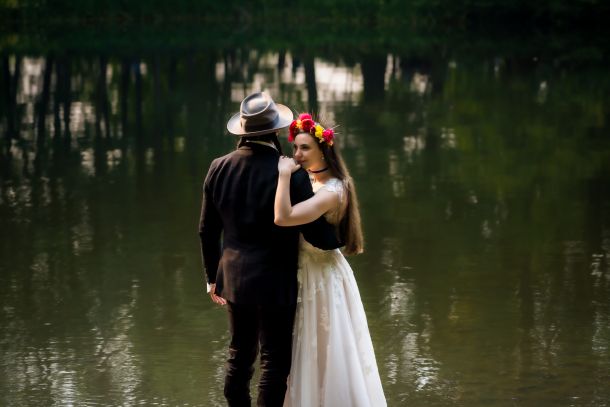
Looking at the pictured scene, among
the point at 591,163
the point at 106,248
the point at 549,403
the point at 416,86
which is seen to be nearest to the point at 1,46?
the point at 416,86

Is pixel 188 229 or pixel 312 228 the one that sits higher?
pixel 312 228

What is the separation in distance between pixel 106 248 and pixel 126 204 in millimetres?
1969

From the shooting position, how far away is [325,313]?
514 cm

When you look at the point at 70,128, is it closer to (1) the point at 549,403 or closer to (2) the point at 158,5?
(1) the point at 549,403

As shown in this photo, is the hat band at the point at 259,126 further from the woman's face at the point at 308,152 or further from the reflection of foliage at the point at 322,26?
the reflection of foliage at the point at 322,26

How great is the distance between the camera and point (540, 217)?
1123 centimetres

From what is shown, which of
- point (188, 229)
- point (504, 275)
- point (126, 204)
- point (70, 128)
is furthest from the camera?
point (70, 128)

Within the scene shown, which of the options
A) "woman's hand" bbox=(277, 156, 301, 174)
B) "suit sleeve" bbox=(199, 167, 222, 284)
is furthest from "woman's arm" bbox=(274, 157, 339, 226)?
"suit sleeve" bbox=(199, 167, 222, 284)

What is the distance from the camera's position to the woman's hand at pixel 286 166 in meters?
4.90

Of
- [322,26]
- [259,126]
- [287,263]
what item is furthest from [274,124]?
[322,26]

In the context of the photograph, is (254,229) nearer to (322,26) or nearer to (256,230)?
(256,230)

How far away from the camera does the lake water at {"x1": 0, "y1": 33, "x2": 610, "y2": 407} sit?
258 inches

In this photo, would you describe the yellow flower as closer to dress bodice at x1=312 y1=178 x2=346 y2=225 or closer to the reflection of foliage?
dress bodice at x1=312 y1=178 x2=346 y2=225

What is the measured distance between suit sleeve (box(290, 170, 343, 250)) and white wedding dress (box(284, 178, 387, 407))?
8cm
